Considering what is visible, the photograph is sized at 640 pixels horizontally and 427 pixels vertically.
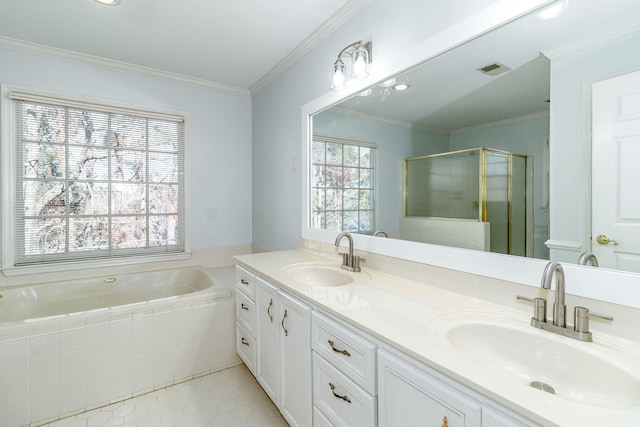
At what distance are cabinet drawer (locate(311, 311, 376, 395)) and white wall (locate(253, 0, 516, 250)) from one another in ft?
4.24

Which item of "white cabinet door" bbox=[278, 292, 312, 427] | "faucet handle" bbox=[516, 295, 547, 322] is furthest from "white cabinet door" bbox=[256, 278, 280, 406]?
"faucet handle" bbox=[516, 295, 547, 322]

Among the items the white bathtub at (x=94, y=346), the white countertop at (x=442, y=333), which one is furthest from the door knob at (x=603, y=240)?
the white bathtub at (x=94, y=346)

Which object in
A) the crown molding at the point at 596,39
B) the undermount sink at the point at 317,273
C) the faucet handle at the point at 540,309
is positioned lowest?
the undermount sink at the point at 317,273

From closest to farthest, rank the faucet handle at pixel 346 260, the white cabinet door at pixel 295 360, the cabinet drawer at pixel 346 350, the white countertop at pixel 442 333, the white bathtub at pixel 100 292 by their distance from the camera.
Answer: the white countertop at pixel 442 333 < the cabinet drawer at pixel 346 350 < the white cabinet door at pixel 295 360 < the faucet handle at pixel 346 260 < the white bathtub at pixel 100 292

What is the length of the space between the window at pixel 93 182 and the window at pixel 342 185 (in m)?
1.56

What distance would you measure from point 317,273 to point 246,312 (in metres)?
0.56

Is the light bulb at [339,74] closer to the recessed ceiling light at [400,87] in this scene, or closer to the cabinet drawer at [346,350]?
the recessed ceiling light at [400,87]

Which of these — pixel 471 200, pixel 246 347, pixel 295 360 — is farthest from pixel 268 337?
pixel 471 200

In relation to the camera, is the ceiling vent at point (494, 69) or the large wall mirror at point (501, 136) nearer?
the large wall mirror at point (501, 136)

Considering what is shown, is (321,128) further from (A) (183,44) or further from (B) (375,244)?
(A) (183,44)

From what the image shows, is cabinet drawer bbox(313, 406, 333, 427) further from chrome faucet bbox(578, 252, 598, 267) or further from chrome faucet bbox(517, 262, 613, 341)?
chrome faucet bbox(578, 252, 598, 267)

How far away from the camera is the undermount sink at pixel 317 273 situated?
175cm

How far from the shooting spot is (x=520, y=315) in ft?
3.36

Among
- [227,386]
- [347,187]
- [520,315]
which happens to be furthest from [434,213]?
[227,386]
